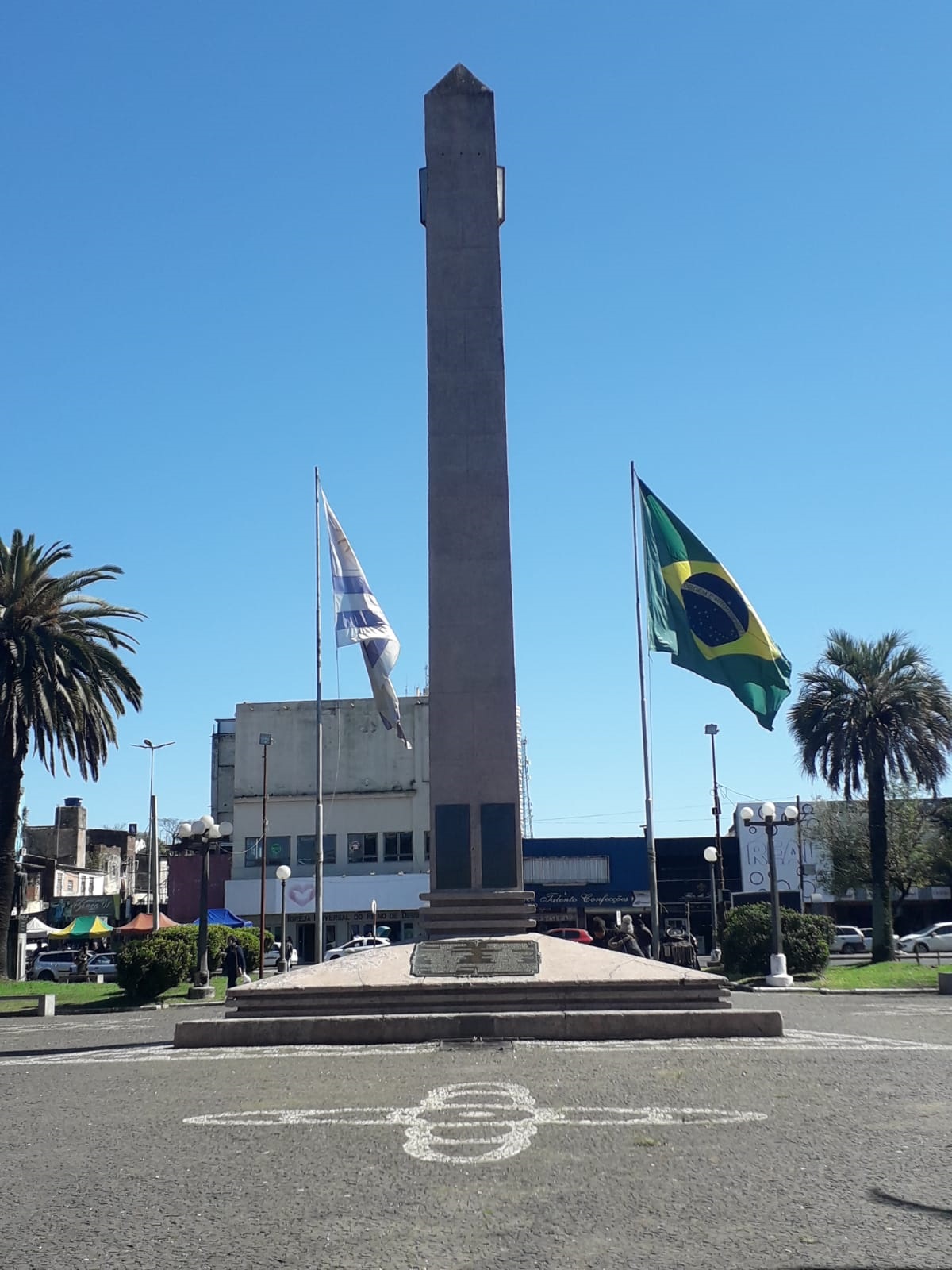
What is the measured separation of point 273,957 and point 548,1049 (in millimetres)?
34074

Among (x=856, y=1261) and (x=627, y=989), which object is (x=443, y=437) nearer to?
(x=627, y=989)

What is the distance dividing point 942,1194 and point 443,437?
17.0 metres

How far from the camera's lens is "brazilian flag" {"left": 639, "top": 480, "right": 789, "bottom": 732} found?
25.8 metres

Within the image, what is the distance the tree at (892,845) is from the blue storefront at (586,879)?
9.27m

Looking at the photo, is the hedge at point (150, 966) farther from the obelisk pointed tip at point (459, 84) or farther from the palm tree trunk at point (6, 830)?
the obelisk pointed tip at point (459, 84)

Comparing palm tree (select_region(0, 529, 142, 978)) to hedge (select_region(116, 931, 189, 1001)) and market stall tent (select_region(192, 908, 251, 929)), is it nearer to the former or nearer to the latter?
hedge (select_region(116, 931, 189, 1001))

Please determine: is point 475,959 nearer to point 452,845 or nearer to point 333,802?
point 452,845

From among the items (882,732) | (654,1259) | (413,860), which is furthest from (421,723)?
(654,1259)

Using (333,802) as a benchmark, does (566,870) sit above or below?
below

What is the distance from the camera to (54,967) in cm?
5644

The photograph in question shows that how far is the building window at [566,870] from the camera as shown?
207 feet

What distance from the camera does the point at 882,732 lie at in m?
38.2

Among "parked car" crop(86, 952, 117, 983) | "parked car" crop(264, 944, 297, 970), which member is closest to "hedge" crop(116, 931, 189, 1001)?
→ "parked car" crop(264, 944, 297, 970)

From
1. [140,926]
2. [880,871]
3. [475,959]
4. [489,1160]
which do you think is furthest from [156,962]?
[140,926]
